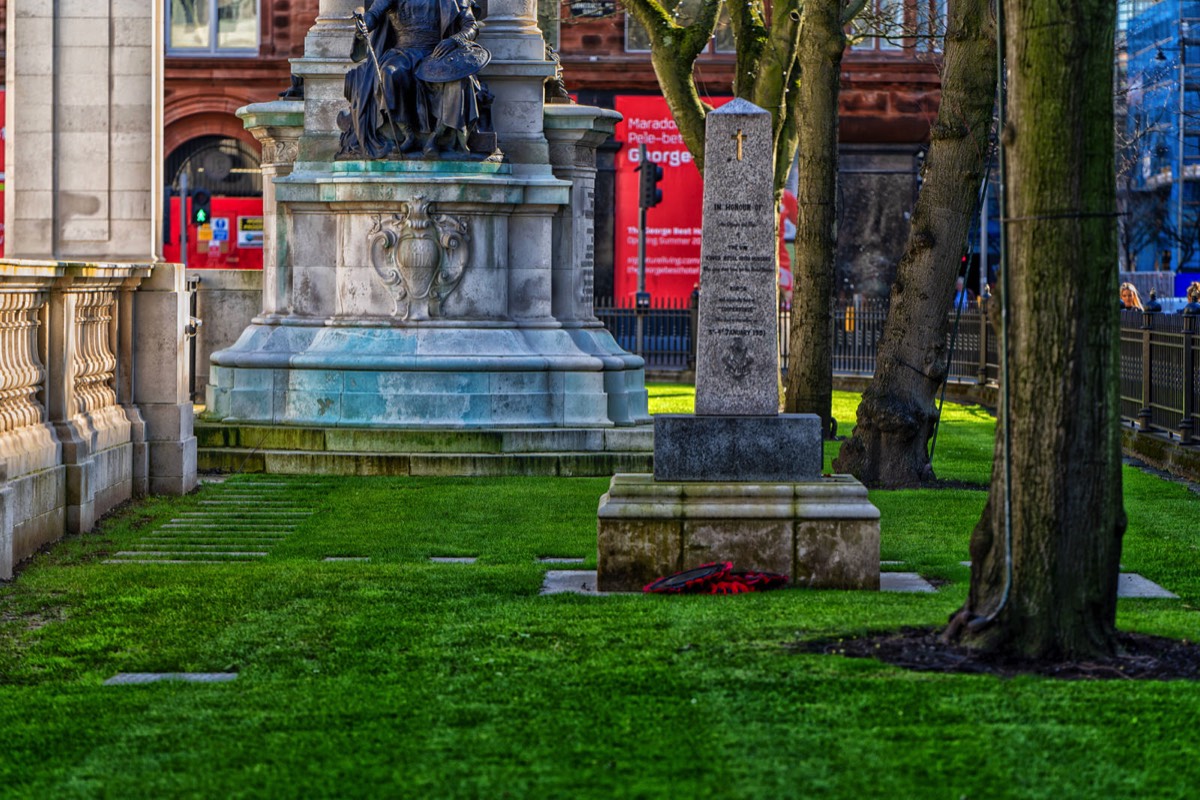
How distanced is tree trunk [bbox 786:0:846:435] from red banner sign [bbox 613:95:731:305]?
2646 centimetres

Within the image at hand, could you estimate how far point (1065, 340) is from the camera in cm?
828

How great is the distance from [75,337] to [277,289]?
6.26m

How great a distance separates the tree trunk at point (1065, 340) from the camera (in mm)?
8250

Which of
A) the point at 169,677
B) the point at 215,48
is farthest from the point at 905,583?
the point at 215,48

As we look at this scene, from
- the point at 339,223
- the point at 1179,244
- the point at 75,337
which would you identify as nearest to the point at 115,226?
the point at 75,337

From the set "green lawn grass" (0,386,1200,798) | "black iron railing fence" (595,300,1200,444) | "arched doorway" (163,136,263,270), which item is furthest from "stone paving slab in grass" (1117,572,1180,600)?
"arched doorway" (163,136,263,270)

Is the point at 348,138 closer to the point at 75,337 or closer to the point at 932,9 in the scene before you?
the point at 75,337

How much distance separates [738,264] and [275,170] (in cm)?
999

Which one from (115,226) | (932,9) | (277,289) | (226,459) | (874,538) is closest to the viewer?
(874,538)

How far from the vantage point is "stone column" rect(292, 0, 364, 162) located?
19.9 meters

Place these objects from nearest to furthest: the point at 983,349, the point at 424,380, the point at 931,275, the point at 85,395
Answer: the point at 85,395, the point at 931,275, the point at 424,380, the point at 983,349

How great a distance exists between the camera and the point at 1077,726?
7184 mm

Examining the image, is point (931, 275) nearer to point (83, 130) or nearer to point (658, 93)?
point (83, 130)

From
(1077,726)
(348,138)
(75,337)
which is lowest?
(1077,726)
